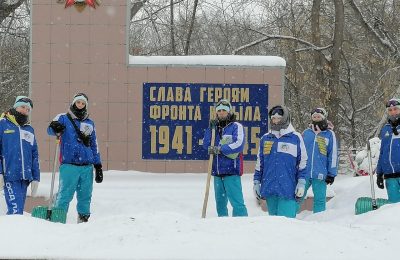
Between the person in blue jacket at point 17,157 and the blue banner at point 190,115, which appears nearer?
the person in blue jacket at point 17,157

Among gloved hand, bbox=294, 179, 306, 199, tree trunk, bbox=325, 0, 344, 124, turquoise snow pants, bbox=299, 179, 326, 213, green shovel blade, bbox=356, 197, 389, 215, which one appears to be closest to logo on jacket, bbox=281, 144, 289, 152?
gloved hand, bbox=294, 179, 306, 199

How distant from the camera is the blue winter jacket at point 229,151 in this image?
8016mm

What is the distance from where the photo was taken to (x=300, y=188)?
6930 millimetres

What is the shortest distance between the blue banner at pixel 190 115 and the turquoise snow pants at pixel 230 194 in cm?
377

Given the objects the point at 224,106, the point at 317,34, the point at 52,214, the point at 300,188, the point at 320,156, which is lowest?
the point at 52,214

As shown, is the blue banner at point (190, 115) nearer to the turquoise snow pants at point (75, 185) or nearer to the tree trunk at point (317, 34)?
the turquoise snow pants at point (75, 185)

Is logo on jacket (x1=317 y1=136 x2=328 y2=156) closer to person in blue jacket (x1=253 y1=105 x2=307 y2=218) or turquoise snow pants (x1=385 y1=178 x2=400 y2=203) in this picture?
turquoise snow pants (x1=385 y1=178 x2=400 y2=203)

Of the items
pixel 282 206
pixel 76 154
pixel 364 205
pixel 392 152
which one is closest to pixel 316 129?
pixel 364 205

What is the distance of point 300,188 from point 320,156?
2855mm

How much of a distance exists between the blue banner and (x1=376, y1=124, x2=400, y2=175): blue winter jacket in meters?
3.77

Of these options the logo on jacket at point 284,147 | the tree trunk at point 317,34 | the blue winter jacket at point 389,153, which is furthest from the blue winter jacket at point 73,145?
the tree trunk at point 317,34

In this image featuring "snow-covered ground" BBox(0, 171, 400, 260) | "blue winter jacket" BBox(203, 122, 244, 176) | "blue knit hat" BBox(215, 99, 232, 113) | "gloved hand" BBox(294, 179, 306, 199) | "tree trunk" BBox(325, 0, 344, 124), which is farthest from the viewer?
"tree trunk" BBox(325, 0, 344, 124)

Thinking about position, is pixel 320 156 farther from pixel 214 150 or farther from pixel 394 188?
pixel 214 150

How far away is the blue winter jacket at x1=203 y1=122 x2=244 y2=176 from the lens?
8016mm
